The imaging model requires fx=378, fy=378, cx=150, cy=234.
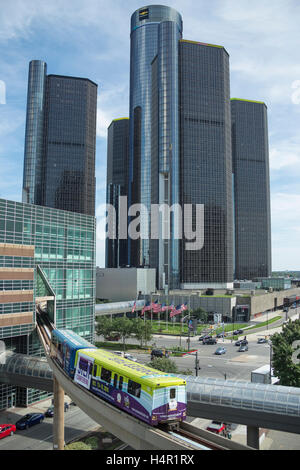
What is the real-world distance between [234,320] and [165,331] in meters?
27.7

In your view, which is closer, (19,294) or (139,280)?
(19,294)

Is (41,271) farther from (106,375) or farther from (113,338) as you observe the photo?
(113,338)

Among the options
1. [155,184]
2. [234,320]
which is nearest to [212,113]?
[155,184]

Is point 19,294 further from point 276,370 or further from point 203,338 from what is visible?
point 203,338

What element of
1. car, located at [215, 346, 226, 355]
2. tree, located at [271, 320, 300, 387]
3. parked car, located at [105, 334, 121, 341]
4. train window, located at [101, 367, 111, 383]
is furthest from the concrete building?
train window, located at [101, 367, 111, 383]

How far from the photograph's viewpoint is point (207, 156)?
165750 millimetres

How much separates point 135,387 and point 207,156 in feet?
497

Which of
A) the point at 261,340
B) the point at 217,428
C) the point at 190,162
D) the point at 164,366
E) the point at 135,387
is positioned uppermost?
the point at 190,162

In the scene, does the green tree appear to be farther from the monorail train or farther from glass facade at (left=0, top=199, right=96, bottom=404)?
the monorail train

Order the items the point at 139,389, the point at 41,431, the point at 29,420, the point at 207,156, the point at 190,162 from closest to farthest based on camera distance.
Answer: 1. the point at 139,389
2. the point at 41,431
3. the point at 29,420
4. the point at 190,162
5. the point at 207,156

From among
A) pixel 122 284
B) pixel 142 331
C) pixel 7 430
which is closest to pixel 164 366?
pixel 7 430

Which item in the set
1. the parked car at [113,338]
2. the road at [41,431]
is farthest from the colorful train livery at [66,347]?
the parked car at [113,338]

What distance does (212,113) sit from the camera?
559ft

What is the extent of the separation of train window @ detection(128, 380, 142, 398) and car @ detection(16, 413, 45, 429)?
84.1ft
